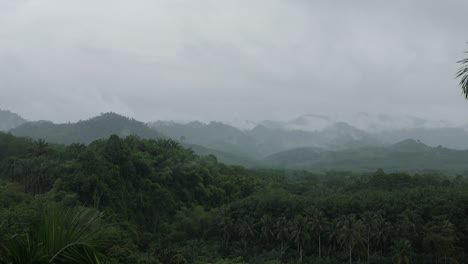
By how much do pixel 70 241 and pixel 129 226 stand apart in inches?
1917

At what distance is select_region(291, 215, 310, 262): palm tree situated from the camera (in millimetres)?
49156

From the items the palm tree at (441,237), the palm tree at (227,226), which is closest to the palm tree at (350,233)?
the palm tree at (441,237)

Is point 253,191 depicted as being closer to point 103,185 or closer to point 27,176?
point 103,185

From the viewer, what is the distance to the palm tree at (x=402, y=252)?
43441mm

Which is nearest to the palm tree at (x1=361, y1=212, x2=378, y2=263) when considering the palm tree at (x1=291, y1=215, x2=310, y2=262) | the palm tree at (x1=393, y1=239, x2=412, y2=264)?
the palm tree at (x1=393, y1=239, x2=412, y2=264)

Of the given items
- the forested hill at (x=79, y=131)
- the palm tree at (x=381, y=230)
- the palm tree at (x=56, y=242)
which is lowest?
the palm tree at (x=381, y=230)

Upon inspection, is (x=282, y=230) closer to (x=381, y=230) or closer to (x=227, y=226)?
(x=227, y=226)

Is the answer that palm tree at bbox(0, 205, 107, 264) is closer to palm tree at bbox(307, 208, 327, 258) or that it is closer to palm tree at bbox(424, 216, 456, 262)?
palm tree at bbox(424, 216, 456, 262)

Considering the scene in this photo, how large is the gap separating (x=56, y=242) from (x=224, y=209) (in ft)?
170

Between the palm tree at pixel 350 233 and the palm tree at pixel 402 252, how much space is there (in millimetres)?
3796

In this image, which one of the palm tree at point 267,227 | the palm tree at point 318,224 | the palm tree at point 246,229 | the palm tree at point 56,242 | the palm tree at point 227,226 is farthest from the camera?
the palm tree at point 227,226

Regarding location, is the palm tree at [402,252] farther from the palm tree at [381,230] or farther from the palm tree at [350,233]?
the palm tree at [350,233]

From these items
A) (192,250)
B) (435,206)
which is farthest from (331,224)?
(192,250)

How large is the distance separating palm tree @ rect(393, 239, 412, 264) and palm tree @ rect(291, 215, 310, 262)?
945 centimetres
